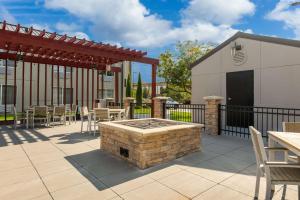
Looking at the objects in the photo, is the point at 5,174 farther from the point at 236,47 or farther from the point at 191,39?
the point at 191,39

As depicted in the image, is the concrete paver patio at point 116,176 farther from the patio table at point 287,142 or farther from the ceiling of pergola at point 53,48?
the ceiling of pergola at point 53,48

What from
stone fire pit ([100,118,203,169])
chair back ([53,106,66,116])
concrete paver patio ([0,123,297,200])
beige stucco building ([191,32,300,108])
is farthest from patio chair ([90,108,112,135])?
beige stucco building ([191,32,300,108])

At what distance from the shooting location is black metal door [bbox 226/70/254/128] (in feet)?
26.0

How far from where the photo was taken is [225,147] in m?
5.26

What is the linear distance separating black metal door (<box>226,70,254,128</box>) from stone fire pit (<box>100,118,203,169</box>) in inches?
152

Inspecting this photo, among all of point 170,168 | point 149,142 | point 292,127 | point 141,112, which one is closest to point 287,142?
point 292,127

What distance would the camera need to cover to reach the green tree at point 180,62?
16.0m

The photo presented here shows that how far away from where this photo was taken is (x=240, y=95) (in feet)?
27.0

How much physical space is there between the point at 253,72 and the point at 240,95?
3.29 ft

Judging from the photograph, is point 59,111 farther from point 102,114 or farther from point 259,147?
point 259,147

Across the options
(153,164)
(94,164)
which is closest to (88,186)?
(94,164)

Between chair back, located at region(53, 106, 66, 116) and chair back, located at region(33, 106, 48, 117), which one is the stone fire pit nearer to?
chair back, located at region(53, 106, 66, 116)

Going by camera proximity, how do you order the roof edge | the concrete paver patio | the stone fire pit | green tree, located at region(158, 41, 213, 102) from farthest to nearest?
green tree, located at region(158, 41, 213, 102) < the roof edge < the stone fire pit < the concrete paver patio

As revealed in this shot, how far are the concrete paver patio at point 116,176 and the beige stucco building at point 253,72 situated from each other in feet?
10.3
